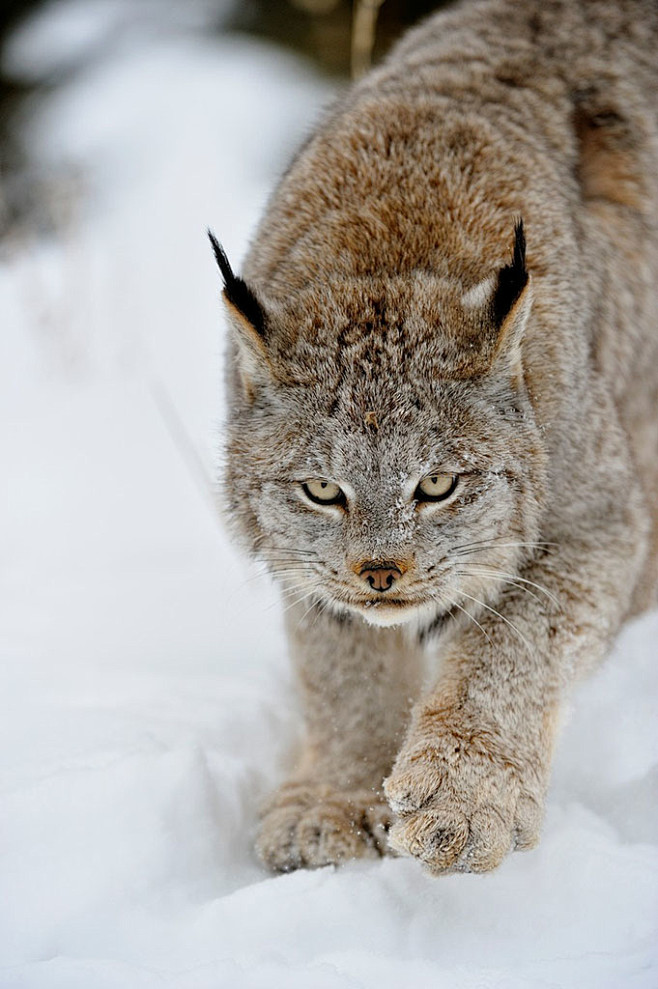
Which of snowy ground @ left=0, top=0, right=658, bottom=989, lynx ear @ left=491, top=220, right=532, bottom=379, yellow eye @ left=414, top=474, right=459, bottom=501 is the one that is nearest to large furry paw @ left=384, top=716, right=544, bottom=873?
snowy ground @ left=0, top=0, right=658, bottom=989

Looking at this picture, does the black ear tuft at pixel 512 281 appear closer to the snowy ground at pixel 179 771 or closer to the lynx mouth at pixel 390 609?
the lynx mouth at pixel 390 609

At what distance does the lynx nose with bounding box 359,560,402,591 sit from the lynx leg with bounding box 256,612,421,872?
60 centimetres

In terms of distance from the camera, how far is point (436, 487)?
2.74 m

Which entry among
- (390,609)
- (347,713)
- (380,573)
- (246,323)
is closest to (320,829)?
(347,713)

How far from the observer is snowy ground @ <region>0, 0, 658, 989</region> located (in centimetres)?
238

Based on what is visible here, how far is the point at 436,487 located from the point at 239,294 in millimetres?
715

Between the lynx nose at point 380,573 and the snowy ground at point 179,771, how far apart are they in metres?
0.75

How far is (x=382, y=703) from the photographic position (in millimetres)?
3369

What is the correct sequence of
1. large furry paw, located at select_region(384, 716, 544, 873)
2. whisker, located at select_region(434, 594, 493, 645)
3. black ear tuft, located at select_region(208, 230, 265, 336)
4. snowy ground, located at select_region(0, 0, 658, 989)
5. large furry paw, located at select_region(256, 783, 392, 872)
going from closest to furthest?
1. snowy ground, located at select_region(0, 0, 658, 989)
2. large furry paw, located at select_region(384, 716, 544, 873)
3. black ear tuft, located at select_region(208, 230, 265, 336)
4. whisker, located at select_region(434, 594, 493, 645)
5. large furry paw, located at select_region(256, 783, 392, 872)

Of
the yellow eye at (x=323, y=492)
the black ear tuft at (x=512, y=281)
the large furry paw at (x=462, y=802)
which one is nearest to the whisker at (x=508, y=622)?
the large furry paw at (x=462, y=802)

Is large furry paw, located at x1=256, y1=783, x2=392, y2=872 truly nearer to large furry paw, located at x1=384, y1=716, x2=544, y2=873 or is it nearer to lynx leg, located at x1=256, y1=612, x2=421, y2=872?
lynx leg, located at x1=256, y1=612, x2=421, y2=872

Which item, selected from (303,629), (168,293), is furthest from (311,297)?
(168,293)

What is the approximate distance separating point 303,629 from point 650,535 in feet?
4.00

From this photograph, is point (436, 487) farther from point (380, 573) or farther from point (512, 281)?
point (512, 281)
